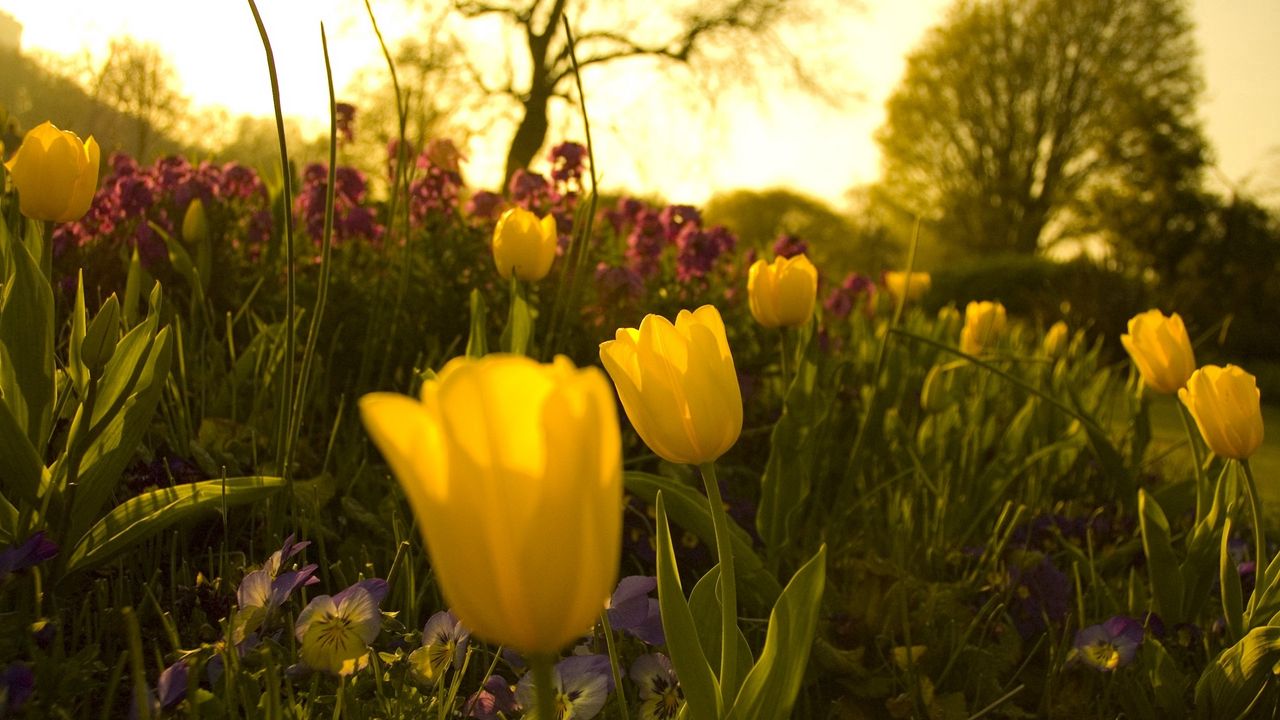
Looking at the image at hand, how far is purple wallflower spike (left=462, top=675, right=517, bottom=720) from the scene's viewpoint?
952 mm

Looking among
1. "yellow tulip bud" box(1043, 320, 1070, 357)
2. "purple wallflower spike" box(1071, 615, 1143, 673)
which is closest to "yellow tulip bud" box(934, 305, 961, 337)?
"yellow tulip bud" box(1043, 320, 1070, 357)

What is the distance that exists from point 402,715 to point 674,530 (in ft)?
3.31

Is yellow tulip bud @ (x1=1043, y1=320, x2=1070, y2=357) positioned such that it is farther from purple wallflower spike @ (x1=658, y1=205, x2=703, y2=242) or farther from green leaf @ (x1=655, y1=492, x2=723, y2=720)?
green leaf @ (x1=655, y1=492, x2=723, y2=720)

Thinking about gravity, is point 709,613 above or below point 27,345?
below

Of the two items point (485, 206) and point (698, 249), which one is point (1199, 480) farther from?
point (485, 206)

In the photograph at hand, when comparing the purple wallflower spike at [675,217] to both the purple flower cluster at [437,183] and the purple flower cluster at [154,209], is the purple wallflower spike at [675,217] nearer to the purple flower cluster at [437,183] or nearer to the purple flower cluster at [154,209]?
the purple flower cluster at [437,183]

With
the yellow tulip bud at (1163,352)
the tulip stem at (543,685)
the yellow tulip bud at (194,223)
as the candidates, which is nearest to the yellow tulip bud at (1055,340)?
the yellow tulip bud at (1163,352)

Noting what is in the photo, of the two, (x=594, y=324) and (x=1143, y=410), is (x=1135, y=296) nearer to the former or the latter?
(x=1143, y=410)

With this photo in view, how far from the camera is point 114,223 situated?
281cm

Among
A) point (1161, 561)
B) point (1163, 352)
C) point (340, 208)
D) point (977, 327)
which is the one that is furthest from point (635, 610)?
point (340, 208)

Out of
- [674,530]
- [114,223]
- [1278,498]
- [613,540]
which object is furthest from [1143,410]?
[114,223]

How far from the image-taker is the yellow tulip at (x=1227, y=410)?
1.30m

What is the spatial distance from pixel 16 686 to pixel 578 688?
0.54 m

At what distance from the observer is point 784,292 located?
1.69 metres
